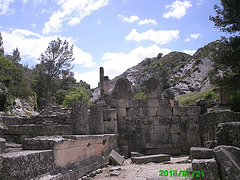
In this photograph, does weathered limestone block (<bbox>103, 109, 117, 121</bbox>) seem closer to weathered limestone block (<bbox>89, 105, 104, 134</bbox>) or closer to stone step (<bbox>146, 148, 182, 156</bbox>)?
weathered limestone block (<bbox>89, 105, 104, 134</bbox>)

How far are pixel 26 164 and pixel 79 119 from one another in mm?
5030

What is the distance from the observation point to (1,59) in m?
17.9

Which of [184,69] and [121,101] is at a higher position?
[184,69]

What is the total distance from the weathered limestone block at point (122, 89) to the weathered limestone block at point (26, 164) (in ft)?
25.6

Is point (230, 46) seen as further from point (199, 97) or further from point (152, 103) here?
point (199, 97)

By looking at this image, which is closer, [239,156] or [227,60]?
[239,156]

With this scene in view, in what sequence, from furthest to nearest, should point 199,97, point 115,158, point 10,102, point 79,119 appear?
1. point 199,97
2. point 10,102
3. point 115,158
4. point 79,119

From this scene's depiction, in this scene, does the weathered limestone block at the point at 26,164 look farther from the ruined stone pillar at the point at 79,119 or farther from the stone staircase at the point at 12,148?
the ruined stone pillar at the point at 79,119

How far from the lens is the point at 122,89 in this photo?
13.1 metres

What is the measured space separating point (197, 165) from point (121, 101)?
793 cm

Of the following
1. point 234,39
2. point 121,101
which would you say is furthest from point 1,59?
point 234,39

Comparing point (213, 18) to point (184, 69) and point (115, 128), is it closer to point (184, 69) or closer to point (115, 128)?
point (115, 128)

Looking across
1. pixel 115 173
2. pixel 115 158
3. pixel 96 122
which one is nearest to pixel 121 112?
pixel 96 122

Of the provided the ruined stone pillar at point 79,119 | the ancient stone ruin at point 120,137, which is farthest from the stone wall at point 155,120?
the ruined stone pillar at point 79,119
